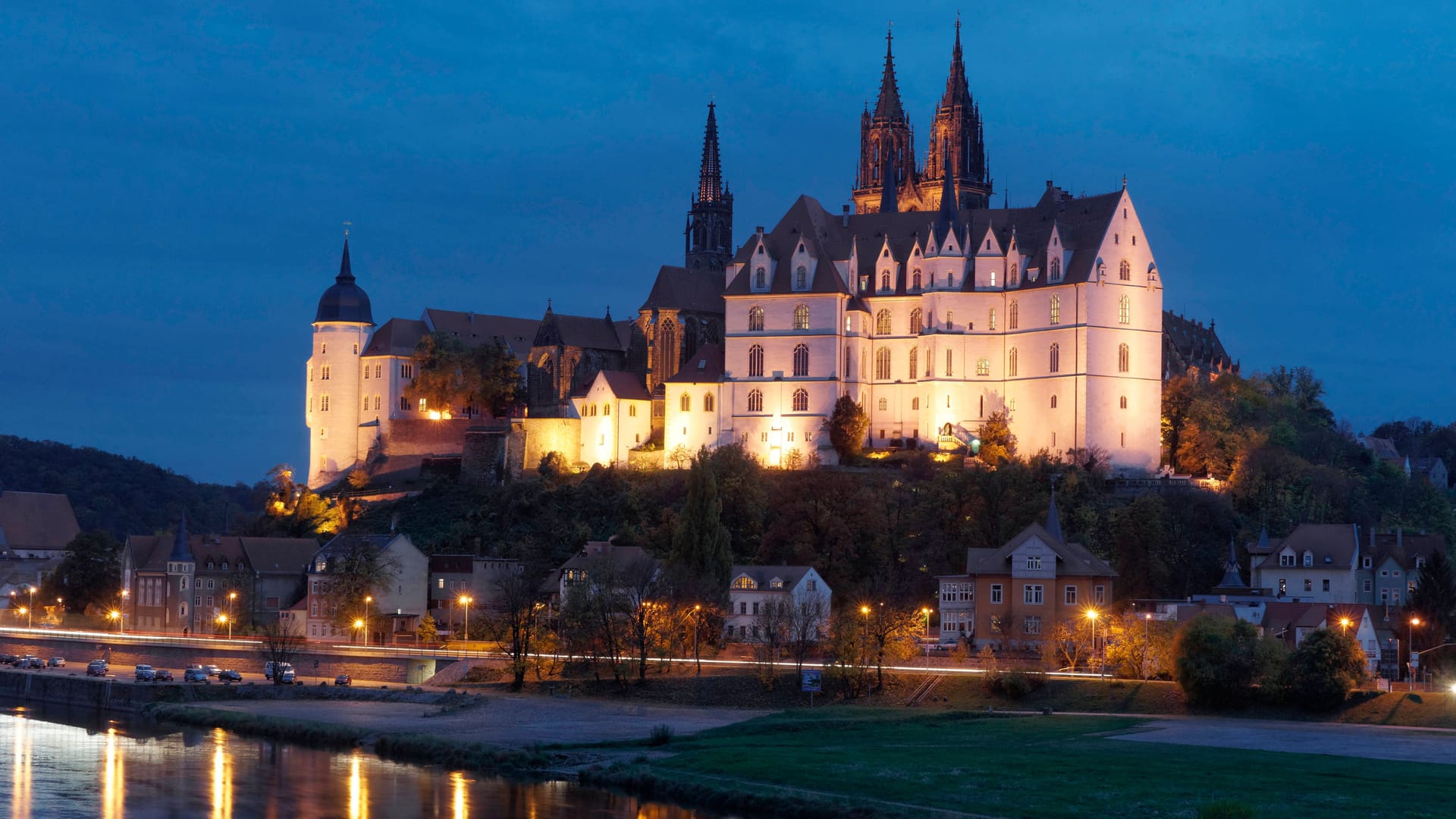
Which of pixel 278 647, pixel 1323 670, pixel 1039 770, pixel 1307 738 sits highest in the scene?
pixel 1323 670

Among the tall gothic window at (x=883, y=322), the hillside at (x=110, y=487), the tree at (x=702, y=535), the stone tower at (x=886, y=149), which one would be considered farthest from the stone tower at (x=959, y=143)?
the hillside at (x=110, y=487)

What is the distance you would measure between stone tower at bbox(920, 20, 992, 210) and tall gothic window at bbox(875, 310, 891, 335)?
33424mm

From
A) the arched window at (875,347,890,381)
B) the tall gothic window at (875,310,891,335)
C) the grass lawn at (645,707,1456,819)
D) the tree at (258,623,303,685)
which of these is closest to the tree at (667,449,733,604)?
the tree at (258,623,303,685)

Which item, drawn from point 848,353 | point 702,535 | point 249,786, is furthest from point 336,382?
point 249,786

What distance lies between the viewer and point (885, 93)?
14300 cm

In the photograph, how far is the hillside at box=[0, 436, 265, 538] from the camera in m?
172

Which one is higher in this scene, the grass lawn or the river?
the grass lawn

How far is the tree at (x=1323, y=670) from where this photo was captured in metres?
60.8

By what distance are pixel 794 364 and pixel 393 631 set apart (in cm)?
2740

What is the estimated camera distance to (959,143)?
13912 centimetres

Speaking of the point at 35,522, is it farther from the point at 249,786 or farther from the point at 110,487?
the point at 249,786

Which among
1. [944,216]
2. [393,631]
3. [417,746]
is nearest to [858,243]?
[944,216]

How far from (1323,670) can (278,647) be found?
45.8 m

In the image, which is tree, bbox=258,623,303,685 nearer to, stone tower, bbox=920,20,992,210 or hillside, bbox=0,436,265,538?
stone tower, bbox=920,20,992,210
